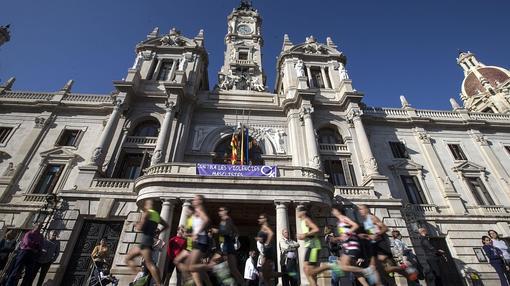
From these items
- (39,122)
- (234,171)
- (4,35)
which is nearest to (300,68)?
(234,171)

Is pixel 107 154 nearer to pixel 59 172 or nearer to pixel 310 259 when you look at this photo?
pixel 59 172

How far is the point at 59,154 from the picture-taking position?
66.6 feet

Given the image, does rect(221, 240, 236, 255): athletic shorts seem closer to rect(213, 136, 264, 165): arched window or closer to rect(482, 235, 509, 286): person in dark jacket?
rect(482, 235, 509, 286): person in dark jacket

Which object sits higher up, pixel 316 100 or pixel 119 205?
pixel 316 100

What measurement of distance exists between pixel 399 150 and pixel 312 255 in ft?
63.2

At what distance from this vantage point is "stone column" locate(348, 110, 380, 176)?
19.0m

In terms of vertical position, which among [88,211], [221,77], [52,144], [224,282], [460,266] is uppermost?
[221,77]

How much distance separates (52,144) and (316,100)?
854 inches

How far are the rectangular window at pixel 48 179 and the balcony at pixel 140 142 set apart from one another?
505 centimetres

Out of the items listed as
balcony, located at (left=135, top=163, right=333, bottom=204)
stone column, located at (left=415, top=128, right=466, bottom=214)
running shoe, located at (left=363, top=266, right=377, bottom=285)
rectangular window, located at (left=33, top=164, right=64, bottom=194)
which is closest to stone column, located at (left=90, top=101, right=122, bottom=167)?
rectangular window, located at (left=33, top=164, right=64, bottom=194)

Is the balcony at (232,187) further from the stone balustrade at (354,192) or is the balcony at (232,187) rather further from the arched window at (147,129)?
the arched window at (147,129)

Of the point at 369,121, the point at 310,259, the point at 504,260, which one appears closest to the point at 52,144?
the point at 310,259

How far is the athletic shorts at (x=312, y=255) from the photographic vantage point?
23.9ft

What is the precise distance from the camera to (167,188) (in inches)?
566
